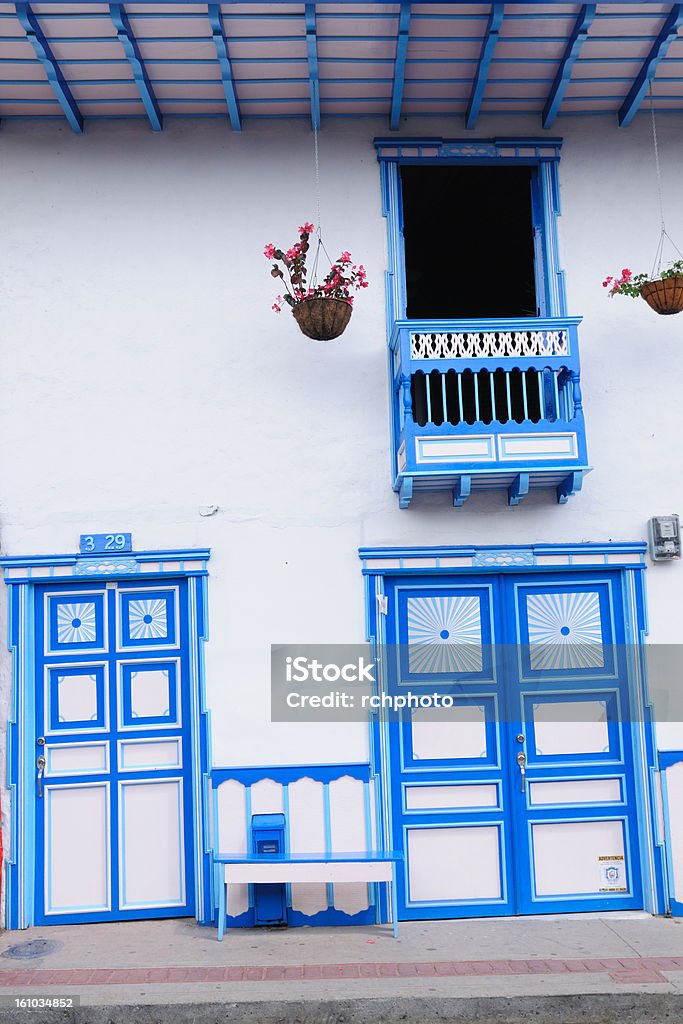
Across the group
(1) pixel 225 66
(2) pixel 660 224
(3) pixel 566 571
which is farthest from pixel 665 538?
(1) pixel 225 66

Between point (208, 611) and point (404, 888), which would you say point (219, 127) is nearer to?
point (208, 611)

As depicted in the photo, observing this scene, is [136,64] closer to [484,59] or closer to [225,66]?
[225,66]

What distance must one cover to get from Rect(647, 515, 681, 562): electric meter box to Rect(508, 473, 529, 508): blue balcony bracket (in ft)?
3.45

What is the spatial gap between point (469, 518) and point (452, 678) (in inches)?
48.6

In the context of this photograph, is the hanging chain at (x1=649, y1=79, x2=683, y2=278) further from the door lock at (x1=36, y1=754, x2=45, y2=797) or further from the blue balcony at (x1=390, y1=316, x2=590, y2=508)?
the door lock at (x1=36, y1=754, x2=45, y2=797)

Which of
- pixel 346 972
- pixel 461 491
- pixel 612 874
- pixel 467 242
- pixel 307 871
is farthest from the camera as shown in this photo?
pixel 467 242

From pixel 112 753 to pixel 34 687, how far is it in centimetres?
77

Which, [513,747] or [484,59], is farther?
[513,747]

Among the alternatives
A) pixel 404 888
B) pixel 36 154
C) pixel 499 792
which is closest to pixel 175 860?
pixel 404 888

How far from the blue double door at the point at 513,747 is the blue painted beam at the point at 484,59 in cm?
369

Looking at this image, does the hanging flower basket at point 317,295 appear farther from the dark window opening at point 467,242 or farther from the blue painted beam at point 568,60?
the dark window opening at point 467,242

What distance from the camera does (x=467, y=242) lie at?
11.4m

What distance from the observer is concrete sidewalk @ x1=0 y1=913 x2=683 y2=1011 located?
19.8 feet

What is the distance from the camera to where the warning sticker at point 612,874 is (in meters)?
7.71
